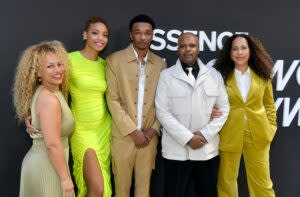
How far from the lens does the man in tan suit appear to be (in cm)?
285

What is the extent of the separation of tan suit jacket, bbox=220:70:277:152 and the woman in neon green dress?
0.99m

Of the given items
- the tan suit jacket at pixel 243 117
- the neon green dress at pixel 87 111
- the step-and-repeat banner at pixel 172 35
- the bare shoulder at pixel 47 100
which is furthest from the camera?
the step-and-repeat banner at pixel 172 35

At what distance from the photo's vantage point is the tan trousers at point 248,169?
3.02 m

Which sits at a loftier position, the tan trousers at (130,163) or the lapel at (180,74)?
the lapel at (180,74)

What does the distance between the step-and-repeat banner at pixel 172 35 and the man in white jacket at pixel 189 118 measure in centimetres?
58

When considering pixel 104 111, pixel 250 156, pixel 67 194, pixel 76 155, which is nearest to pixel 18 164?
pixel 76 155

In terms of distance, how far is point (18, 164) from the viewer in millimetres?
3367

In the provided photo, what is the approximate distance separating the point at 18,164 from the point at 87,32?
142cm

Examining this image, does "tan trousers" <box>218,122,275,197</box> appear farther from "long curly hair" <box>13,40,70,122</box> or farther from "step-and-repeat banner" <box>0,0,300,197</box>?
"long curly hair" <box>13,40,70,122</box>

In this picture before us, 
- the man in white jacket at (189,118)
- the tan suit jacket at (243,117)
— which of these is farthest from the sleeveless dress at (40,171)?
the tan suit jacket at (243,117)

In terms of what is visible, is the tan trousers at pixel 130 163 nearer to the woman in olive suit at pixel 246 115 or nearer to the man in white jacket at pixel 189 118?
the man in white jacket at pixel 189 118

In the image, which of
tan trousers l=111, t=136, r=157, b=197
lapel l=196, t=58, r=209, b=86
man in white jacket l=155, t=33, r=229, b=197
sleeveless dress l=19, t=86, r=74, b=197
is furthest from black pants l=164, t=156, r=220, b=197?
sleeveless dress l=19, t=86, r=74, b=197

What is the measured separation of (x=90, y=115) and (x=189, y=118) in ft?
2.46

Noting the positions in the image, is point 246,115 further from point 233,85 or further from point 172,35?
point 172,35
